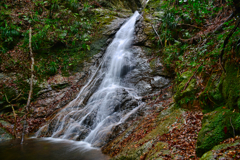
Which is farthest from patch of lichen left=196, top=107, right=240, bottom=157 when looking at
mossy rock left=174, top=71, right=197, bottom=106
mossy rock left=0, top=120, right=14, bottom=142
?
mossy rock left=0, top=120, right=14, bottom=142

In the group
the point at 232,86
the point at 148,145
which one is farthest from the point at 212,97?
the point at 148,145

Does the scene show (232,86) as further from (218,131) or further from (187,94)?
(187,94)

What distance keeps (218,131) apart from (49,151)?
16.1 ft

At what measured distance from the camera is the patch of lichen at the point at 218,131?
91.7 inches

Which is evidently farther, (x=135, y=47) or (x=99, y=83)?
(x=135, y=47)

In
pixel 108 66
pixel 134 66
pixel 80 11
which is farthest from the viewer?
pixel 80 11

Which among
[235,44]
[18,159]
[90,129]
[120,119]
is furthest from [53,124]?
[235,44]

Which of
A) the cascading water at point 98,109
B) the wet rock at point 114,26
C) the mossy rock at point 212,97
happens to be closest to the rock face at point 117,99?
the cascading water at point 98,109

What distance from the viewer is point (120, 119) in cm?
622

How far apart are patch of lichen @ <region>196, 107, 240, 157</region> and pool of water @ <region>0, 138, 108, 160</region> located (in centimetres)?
272

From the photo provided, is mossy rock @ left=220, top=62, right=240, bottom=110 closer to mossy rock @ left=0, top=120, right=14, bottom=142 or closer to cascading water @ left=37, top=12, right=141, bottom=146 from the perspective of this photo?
cascading water @ left=37, top=12, right=141, bottom=146

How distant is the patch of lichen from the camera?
91.7 inches

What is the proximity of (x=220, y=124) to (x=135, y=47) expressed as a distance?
30.5 feet

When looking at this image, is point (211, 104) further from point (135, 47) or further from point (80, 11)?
point (80, 11)
